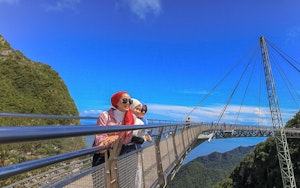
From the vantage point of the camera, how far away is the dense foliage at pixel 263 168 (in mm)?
55156

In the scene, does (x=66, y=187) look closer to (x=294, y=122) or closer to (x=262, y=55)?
(x=262, y=55)

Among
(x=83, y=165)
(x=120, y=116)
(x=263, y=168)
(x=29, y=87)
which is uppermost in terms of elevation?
(x=29, y=87)

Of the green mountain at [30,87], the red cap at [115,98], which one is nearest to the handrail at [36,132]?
the red cap at [115,98]

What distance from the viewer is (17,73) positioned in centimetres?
5578

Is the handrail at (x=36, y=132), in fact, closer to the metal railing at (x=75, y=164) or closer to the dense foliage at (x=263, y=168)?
the metal railing at (x=75, y=164)

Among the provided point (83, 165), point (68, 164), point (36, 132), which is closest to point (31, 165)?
point (36, 132)

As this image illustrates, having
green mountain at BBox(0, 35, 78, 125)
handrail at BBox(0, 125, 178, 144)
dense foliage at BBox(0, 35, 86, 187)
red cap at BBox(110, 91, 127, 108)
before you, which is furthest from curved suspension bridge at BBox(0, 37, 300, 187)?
green mountain at BBox(0, 35, 78, 125)

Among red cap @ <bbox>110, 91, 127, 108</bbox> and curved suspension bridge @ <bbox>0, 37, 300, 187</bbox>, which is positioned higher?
red cap @ <bbox>110, 91, 127, 108</bbox>

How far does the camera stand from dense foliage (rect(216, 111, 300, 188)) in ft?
181

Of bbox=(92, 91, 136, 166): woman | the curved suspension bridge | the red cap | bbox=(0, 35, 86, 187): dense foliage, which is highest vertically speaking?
bbox=(0, 35, 86, 187): dense foliage

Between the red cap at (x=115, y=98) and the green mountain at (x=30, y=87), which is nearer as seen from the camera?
the red cap at (x=115, y=98)

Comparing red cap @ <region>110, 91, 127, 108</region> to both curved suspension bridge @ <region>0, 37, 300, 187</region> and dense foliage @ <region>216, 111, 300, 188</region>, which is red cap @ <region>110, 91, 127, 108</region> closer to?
curved suspension bridge @ <region>0, 37, 300, 187</region>

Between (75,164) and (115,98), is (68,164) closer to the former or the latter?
(75,164)

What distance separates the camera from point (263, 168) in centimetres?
5988
